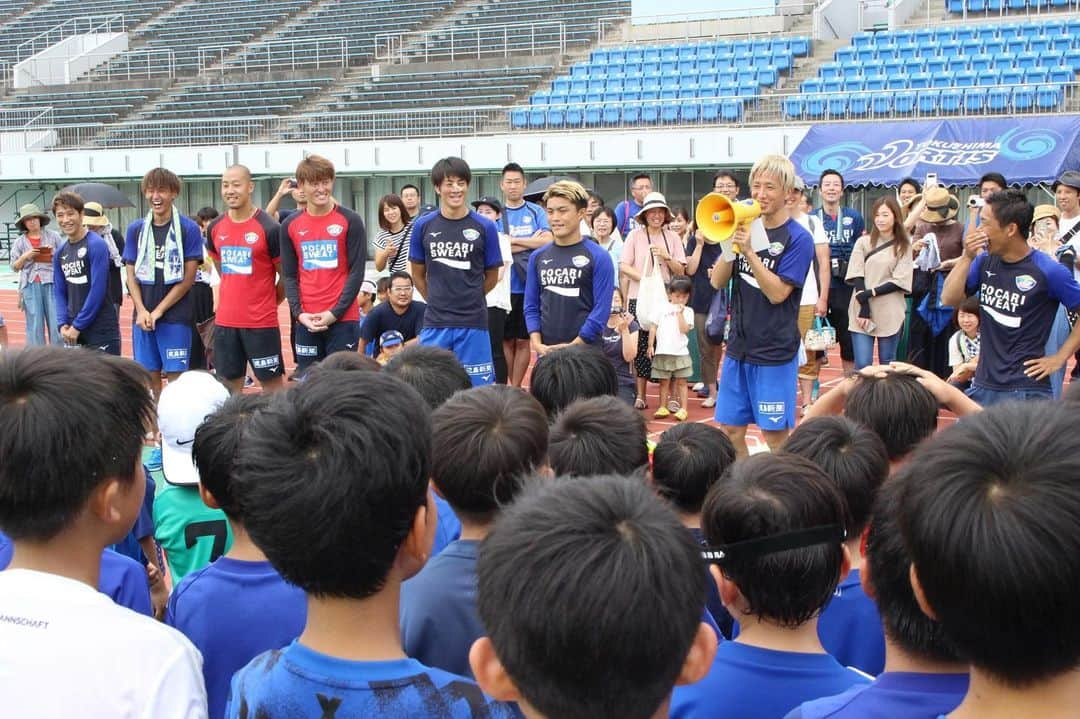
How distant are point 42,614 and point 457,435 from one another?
1262 mm

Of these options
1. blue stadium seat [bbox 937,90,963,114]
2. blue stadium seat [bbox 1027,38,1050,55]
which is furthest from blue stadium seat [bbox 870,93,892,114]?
blue stadium seat [bbox 1027,38,1050,55]

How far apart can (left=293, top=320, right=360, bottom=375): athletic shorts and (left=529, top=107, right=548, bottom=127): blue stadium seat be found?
18.9 m

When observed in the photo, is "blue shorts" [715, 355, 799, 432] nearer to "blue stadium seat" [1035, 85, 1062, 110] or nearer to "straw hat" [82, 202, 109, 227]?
"straw hat" [82, 202, 109, 227]

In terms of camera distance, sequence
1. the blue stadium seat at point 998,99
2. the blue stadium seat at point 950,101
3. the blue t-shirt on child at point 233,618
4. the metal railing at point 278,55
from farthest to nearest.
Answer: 1. the metal railing at point 278,55
2. the blue stadium seat at point 950,101
3. the blue stadium seat at point 998,99
4. the blue t-shirt on child at point 233,618

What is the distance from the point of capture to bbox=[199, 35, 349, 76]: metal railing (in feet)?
114

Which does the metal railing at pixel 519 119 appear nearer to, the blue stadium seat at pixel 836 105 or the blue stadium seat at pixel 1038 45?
the blue stadium seat at pixel 836 105

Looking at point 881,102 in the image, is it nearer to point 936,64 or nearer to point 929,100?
point 929,100

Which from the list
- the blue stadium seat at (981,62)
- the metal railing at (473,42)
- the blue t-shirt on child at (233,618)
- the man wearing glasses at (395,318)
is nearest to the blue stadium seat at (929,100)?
the blue stadium seat at (981,62)

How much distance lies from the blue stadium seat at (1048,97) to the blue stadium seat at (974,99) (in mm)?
961

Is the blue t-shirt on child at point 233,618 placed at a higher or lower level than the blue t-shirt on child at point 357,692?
lower

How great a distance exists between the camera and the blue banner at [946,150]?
1856 centimetres

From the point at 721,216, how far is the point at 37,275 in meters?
7.87

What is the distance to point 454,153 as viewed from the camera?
25.9 metres

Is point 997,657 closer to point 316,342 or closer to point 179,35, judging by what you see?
point 316,342
